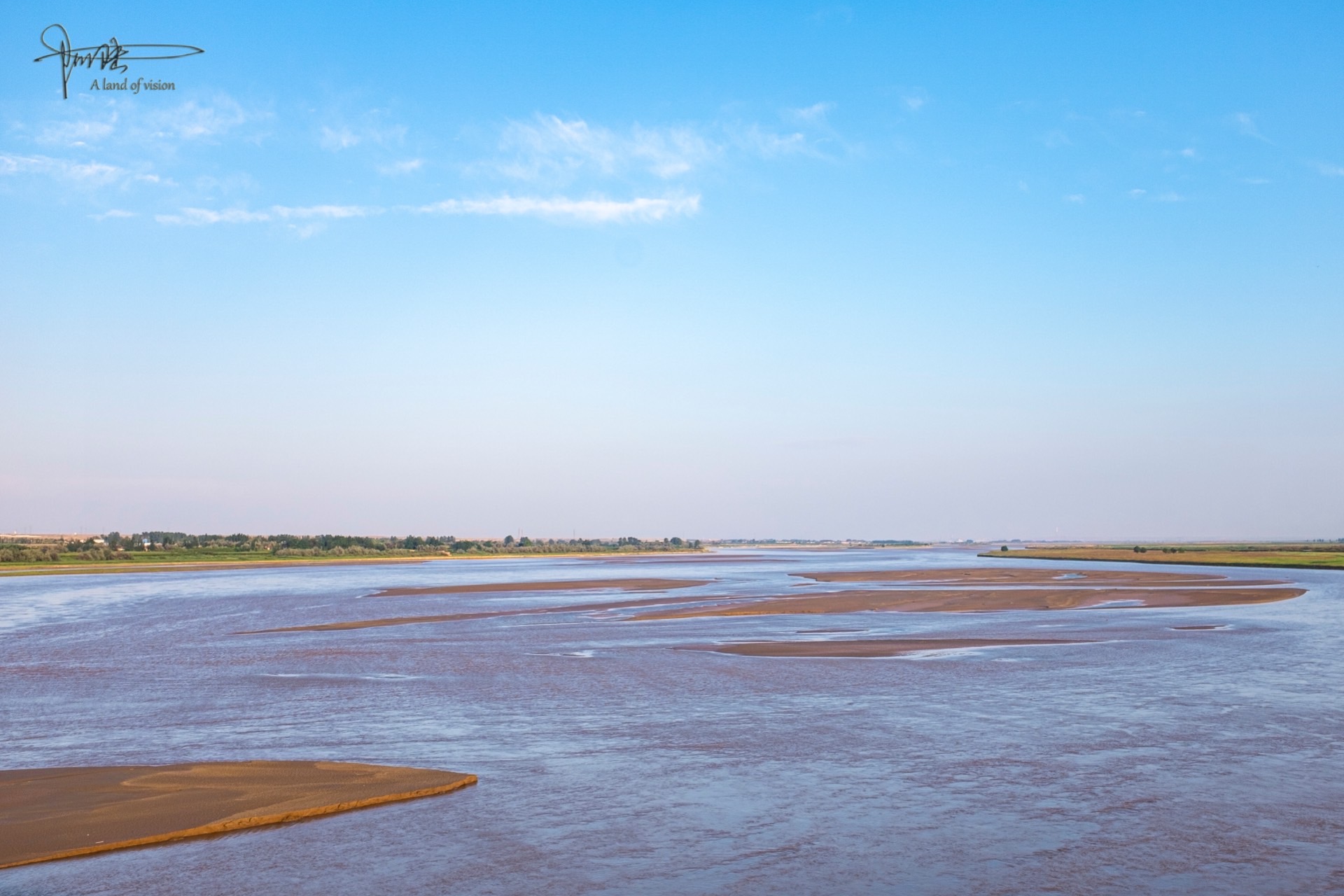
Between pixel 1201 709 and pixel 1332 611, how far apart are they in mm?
26507

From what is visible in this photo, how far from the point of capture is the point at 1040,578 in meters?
62.7

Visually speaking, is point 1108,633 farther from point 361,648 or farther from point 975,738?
point 361,648

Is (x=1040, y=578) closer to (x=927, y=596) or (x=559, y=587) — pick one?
(x=927, y=596)

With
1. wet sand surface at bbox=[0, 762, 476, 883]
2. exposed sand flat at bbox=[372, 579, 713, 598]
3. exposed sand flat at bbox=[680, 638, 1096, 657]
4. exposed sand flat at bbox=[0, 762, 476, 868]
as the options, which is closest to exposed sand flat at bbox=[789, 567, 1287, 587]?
exposed sand flat at bbox=[372, 579, 713, 598]

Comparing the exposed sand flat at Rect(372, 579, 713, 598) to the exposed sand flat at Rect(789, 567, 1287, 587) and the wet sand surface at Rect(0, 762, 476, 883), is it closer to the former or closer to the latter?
the exposed sand flat at Rect(789, 567, 1287, 587)

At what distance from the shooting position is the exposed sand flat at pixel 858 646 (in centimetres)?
2431

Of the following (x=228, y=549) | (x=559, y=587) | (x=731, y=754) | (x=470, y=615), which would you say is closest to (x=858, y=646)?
(x=731, y=754)

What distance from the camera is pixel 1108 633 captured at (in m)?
28.8

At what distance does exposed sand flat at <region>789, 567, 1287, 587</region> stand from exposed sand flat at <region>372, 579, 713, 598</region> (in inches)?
426

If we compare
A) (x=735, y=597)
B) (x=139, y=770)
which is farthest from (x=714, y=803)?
(x=735, y=597)

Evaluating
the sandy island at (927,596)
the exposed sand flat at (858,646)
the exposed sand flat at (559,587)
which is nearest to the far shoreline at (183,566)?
the exposed sand flat at (559,587)

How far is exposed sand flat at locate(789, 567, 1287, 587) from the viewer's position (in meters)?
56.2

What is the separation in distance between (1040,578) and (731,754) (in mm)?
54736

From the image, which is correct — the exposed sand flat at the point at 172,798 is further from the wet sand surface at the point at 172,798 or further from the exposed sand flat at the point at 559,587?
the exposed sand flat at the point at 559,587
